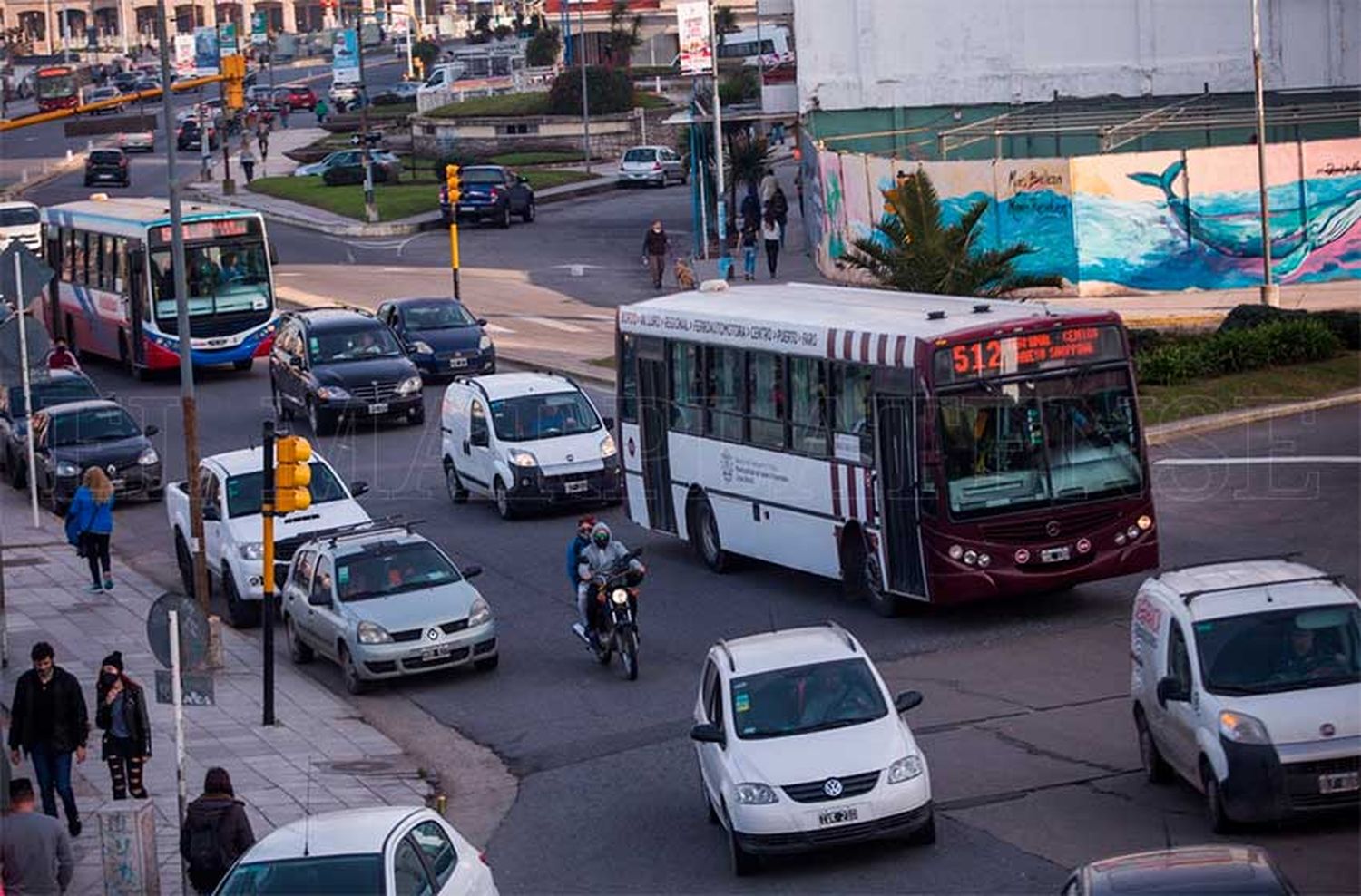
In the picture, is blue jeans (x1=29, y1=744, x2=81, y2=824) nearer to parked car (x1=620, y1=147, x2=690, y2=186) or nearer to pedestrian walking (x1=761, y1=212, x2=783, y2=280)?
pedestrian walking (x1=761, y1=212, x2=783, y2=280)

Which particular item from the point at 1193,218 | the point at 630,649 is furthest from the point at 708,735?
the point at 1193,218

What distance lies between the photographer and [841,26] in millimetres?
63656

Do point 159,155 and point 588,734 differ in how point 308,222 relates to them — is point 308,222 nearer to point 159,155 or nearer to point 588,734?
point 159,155

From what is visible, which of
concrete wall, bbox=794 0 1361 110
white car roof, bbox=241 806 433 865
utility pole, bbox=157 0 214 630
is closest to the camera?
white car roof, bbox=241 806 433 865

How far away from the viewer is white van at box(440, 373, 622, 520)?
3092 centimetres

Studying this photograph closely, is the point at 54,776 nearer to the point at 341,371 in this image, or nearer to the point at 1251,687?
the point at 1251,687

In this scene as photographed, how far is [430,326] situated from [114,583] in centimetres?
1326

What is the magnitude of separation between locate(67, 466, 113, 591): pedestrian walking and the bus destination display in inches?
447

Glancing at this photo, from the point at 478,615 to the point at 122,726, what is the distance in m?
5.83

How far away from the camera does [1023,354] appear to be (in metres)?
22.5

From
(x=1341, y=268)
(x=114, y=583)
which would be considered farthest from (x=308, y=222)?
(x=114, y=583)

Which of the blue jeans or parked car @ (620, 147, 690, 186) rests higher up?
parked car @ (620, 147, 690, 186)

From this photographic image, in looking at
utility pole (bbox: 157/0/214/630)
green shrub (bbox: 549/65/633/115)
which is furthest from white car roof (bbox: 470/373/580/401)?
green shrub (bbox: 549/65/633/115)

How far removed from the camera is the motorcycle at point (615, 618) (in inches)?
885
